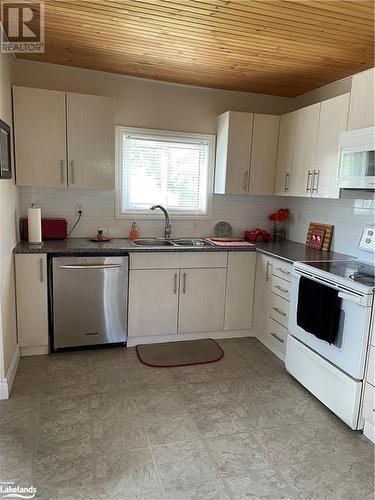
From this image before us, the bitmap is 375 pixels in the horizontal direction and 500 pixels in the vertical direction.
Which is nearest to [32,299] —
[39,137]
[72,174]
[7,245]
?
[7,245]

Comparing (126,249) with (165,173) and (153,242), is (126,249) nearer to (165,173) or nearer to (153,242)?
(153,242)

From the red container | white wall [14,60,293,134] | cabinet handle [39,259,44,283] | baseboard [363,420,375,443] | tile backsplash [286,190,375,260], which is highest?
white wall [14,60,293,134]

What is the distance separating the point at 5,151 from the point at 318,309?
99.1 inches

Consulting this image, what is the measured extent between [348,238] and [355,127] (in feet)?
3.38

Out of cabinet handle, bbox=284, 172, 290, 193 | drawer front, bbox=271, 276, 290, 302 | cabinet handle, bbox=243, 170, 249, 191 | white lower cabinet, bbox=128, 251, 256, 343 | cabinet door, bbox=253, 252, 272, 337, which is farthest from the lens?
cabinet handle, bbox=243, 170, 249, 191

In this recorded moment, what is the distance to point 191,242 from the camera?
3812mm

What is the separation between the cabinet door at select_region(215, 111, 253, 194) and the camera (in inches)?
145

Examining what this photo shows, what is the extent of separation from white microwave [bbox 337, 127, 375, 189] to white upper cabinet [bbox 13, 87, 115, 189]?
1965 mm

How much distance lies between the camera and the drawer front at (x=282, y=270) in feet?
10.0

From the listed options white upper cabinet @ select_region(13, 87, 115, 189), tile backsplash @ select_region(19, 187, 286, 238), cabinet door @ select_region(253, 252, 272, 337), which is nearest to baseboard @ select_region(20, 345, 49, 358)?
tile backsplash @ select_region(19, 187, 286, 238)

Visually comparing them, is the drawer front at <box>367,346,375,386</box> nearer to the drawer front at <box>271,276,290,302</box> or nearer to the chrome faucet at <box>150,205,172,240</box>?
the drawer front at <box>271,276,290,302</box>

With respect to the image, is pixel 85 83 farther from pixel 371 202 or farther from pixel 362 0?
pixel 371 202

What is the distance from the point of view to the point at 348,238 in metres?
3.32
